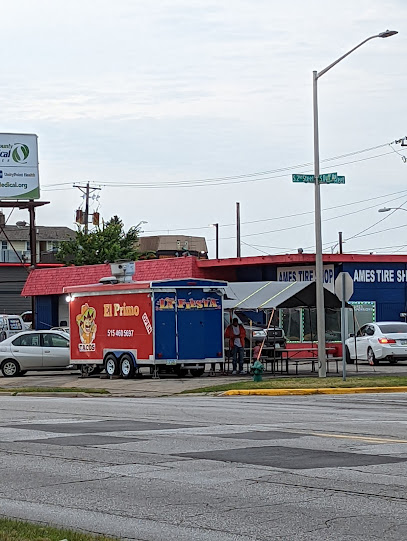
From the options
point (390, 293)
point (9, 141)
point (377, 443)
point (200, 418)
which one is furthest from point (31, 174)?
point (377, 443)

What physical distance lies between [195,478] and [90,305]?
2201cm

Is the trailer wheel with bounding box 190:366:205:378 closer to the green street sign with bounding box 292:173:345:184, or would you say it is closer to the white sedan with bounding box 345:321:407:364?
the white sedan with bounding box 345:321:407:364

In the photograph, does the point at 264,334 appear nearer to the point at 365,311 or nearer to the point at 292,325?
the point at 292,325

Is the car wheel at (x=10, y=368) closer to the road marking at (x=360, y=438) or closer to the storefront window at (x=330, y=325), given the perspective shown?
the storefront window at (x=330, y=325)

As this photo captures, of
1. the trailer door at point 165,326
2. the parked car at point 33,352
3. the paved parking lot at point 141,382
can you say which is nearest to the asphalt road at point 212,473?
the paved parking lot at point 141,382

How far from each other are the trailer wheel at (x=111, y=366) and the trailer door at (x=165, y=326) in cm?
197

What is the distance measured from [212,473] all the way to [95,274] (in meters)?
41.9

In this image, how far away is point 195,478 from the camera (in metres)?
10.6

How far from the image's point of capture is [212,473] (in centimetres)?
1091

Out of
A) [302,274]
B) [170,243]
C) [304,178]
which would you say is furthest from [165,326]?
[170,243]

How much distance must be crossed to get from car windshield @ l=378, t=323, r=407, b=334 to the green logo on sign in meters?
28.7

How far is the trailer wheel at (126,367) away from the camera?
3042 cm

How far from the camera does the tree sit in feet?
230

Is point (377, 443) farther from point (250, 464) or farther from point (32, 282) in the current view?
point (32, 282)
